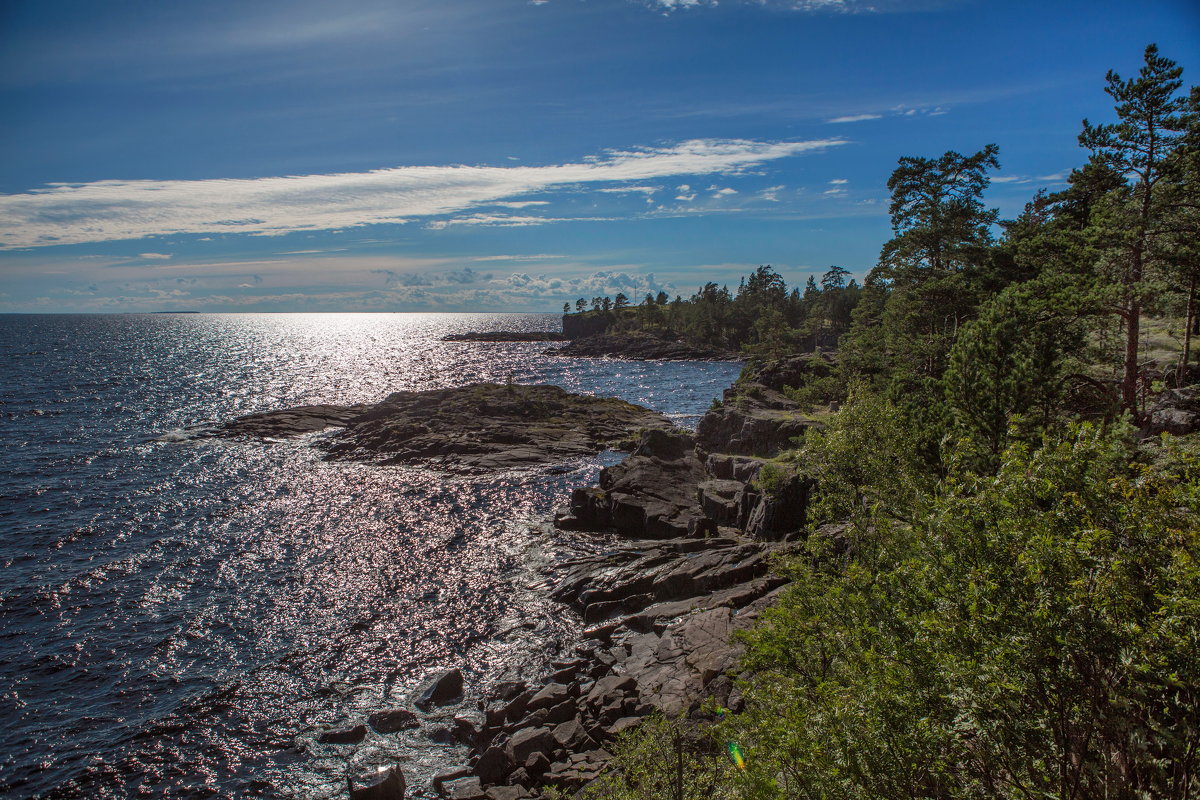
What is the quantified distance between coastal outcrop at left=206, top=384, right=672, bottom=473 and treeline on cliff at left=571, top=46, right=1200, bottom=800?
36715 mm

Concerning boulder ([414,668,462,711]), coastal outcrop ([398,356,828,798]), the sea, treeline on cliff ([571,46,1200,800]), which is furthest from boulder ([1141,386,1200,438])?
boulder ([414,668,462,711])

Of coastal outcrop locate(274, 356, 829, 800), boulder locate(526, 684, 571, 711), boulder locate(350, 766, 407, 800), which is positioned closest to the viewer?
boulder locate(350, 766, 407, 800)

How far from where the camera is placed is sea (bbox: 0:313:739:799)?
88.6 feet

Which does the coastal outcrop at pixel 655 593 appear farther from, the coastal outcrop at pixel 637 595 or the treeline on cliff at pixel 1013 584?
the treeline on cliff at pixel 1013 584

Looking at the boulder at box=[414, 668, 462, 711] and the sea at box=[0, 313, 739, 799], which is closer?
the sea at box=[0, 313, 739, 799]

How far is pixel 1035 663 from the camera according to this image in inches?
395

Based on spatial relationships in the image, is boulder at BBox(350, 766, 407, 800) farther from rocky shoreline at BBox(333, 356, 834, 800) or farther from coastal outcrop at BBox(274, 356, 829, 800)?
coastal outcrop at BBox(274, 356, 829, 800)

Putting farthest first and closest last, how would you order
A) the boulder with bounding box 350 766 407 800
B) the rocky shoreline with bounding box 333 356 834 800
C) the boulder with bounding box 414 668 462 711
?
the boulder with bounding box 414 668 462 711 → the rocky shoreline with bounding box 333 356 834 800 → the boulder with bounding box 350 766 407 800

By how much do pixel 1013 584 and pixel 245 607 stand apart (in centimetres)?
4211

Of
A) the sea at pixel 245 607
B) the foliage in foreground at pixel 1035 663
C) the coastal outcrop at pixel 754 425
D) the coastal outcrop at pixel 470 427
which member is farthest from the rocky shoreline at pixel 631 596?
the foliage in foreground at pixel 1035 663

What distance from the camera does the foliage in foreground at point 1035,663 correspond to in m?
9.33

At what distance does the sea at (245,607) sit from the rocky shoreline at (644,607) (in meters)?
1.65

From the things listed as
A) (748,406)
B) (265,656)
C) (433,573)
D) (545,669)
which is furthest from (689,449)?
(265,656)

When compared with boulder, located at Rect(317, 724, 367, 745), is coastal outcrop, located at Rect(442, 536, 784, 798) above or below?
above
